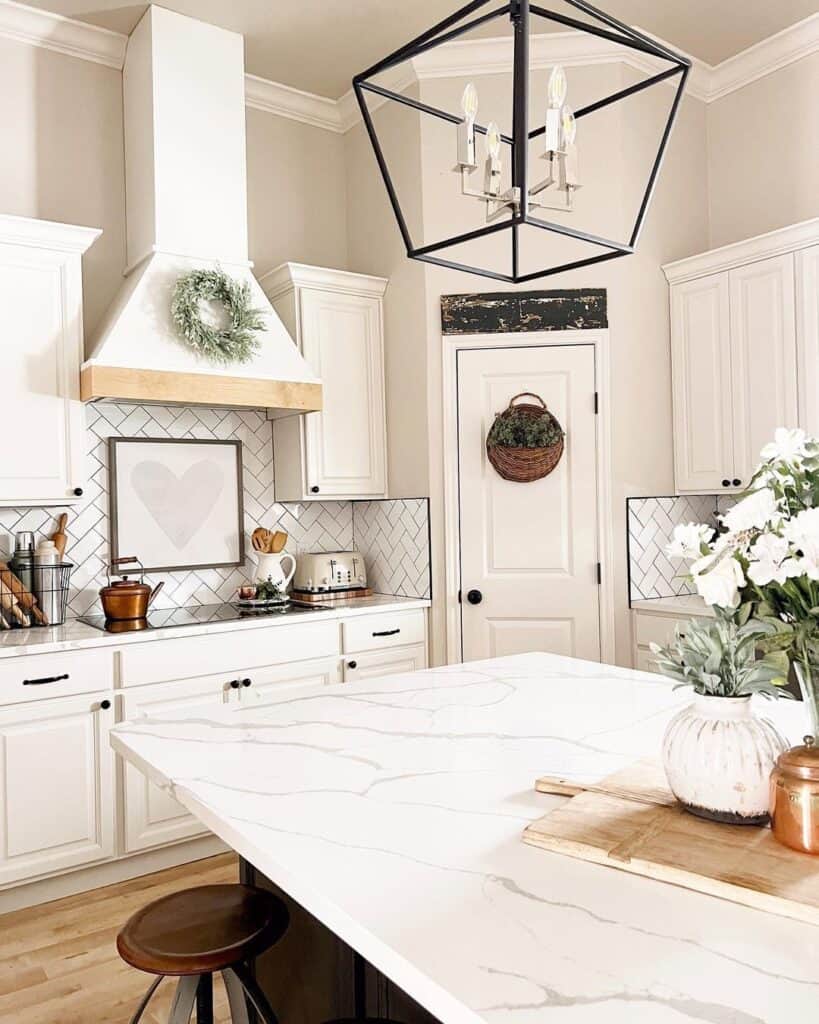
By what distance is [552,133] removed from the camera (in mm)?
1356

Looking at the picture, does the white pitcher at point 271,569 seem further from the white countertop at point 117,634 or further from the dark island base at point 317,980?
the dark island base at point 317,980

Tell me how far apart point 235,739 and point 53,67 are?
322 cm

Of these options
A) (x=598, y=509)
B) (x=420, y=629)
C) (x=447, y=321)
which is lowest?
(x=420, y=629)

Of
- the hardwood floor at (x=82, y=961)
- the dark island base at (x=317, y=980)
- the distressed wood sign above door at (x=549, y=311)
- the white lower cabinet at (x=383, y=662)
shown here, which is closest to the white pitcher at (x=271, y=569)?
the white lower cabinet at (x=383, y=662)

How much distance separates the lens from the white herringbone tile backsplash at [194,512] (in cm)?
358

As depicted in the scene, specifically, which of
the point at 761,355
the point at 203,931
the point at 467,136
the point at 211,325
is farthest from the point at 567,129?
the point at 761,355

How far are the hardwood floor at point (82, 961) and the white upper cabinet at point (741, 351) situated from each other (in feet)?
8.77

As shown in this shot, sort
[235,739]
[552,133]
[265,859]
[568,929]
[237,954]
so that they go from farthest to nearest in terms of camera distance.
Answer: [235,739] < [237,954] < [552,133] < [265,859] < [568,929]

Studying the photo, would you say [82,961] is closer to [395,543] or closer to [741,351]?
[395,543]

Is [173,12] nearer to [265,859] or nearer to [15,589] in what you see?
[15,589]

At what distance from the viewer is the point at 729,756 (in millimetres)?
1152

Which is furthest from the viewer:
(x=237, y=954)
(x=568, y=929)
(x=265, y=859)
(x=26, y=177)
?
(x=26, y=177)

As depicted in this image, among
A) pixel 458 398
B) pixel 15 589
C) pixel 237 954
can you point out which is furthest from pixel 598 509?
pixel 237 954

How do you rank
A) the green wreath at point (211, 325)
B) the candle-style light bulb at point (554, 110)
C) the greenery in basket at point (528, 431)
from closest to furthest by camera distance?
the candle-style light bulb at point (554, 110)
the green wreath at point (211, 325)
the greenery in basket at point (528, 431)
